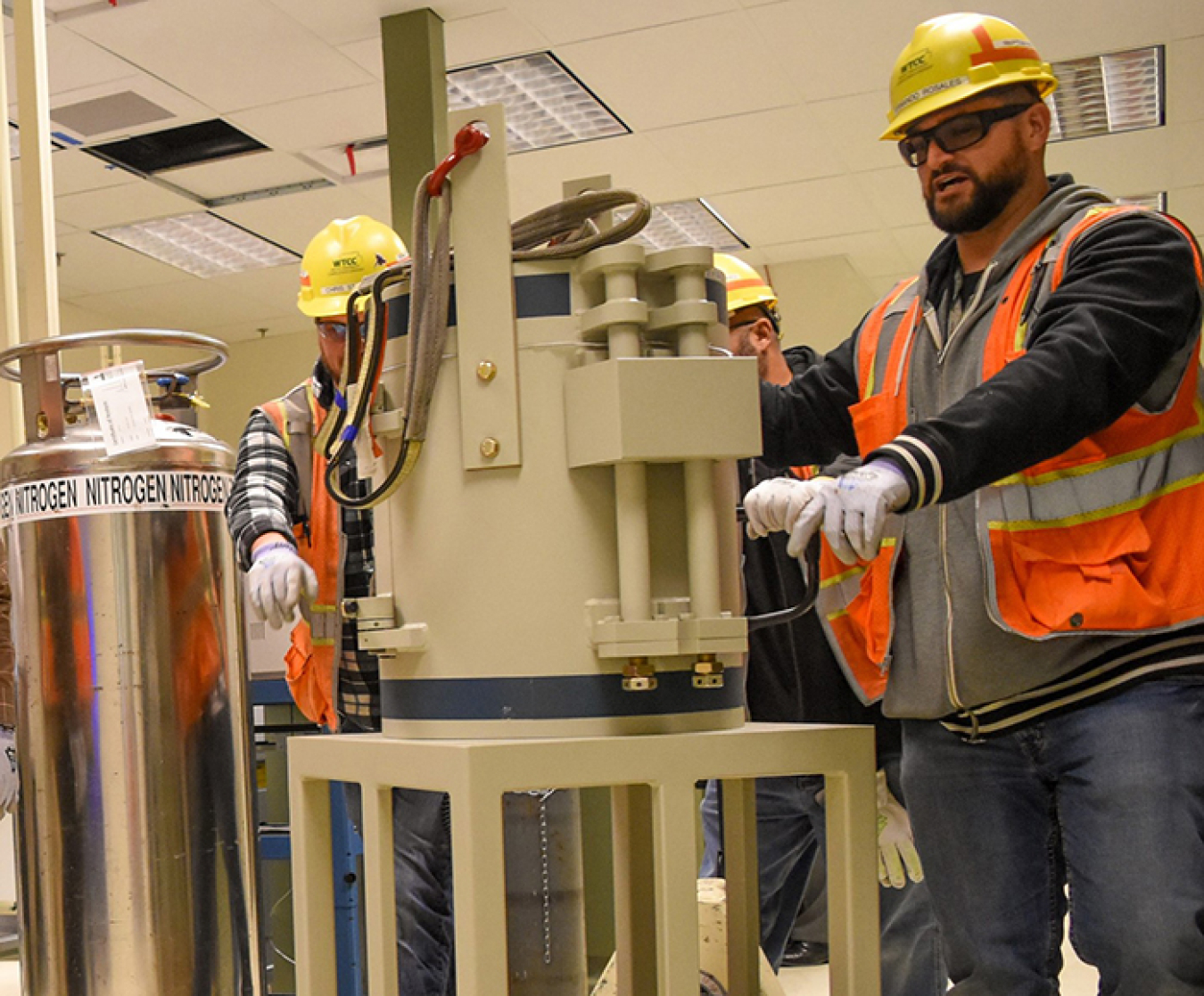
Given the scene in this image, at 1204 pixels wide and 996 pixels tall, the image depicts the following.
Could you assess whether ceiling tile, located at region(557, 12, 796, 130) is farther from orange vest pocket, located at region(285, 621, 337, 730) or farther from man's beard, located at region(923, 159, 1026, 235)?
man's beard, located at region(923, 159, 1026, 235)

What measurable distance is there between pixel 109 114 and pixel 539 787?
3964 mm

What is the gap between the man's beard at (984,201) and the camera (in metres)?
1.51

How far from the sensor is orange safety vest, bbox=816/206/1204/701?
51.9 inches

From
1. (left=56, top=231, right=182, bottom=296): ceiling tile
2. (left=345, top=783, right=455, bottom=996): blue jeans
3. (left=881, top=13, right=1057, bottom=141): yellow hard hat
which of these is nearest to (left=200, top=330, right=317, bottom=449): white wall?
(left=56, top=231, right=182, bottom=296): ceiling tile

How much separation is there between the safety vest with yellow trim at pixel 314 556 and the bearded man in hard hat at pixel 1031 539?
1.01 m

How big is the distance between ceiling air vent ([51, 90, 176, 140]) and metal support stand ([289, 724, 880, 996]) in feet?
11.8

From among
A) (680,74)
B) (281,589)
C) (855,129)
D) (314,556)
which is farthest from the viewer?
(855,129)

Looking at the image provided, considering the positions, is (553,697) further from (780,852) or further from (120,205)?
(120,205)

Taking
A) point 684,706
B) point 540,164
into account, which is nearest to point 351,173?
point 540,164

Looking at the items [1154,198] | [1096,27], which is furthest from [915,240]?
[1096,27]

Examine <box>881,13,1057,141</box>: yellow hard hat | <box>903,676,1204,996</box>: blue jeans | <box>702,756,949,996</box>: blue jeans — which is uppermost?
<box>881,13,1057,141</box>: yellow hard hat

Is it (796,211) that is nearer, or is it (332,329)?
(332,329)

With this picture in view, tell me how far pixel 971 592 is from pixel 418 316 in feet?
2.06

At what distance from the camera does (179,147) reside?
4836 mm
